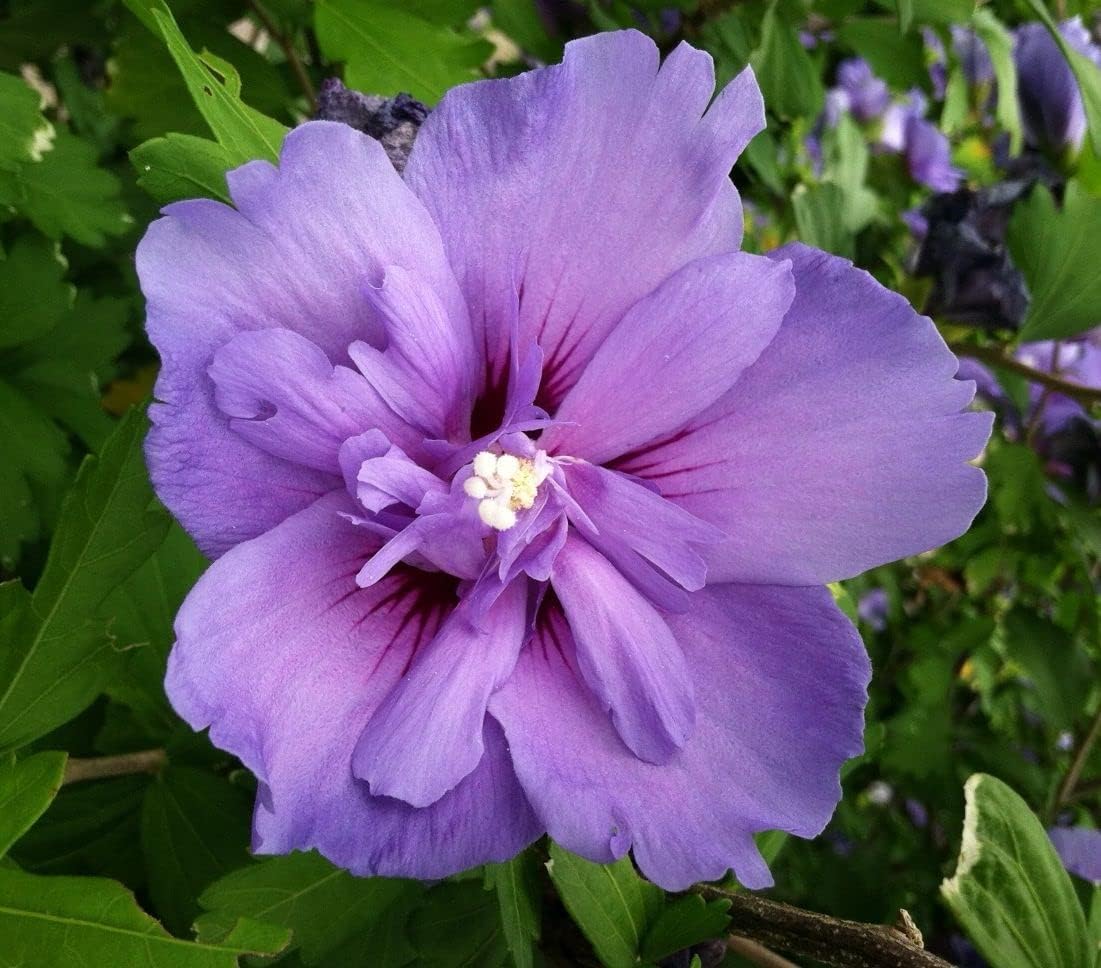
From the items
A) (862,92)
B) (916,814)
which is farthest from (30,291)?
(862,92)

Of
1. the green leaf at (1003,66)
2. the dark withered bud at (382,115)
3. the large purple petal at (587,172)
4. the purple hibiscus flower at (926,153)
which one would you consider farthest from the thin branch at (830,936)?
the purple hibiscus flower at (926,153)

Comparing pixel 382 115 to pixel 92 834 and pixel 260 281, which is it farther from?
pixel 92 834

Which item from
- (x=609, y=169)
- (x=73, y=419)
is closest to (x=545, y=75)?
(x=609, y=169)

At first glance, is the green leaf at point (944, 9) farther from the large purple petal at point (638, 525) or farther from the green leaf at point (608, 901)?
the green leaf at point (608, 901)

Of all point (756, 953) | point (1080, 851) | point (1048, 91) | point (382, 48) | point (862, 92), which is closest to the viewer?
point (756, 953)

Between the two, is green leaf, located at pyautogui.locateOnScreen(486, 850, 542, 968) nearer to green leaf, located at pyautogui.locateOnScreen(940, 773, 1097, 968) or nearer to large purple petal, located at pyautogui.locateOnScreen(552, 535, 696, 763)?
large purple petal, located at pyautogui.locateOnScreen(552, 535, 696, 763)

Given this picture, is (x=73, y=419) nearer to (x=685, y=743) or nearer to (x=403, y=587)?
(x=403, y=587)
